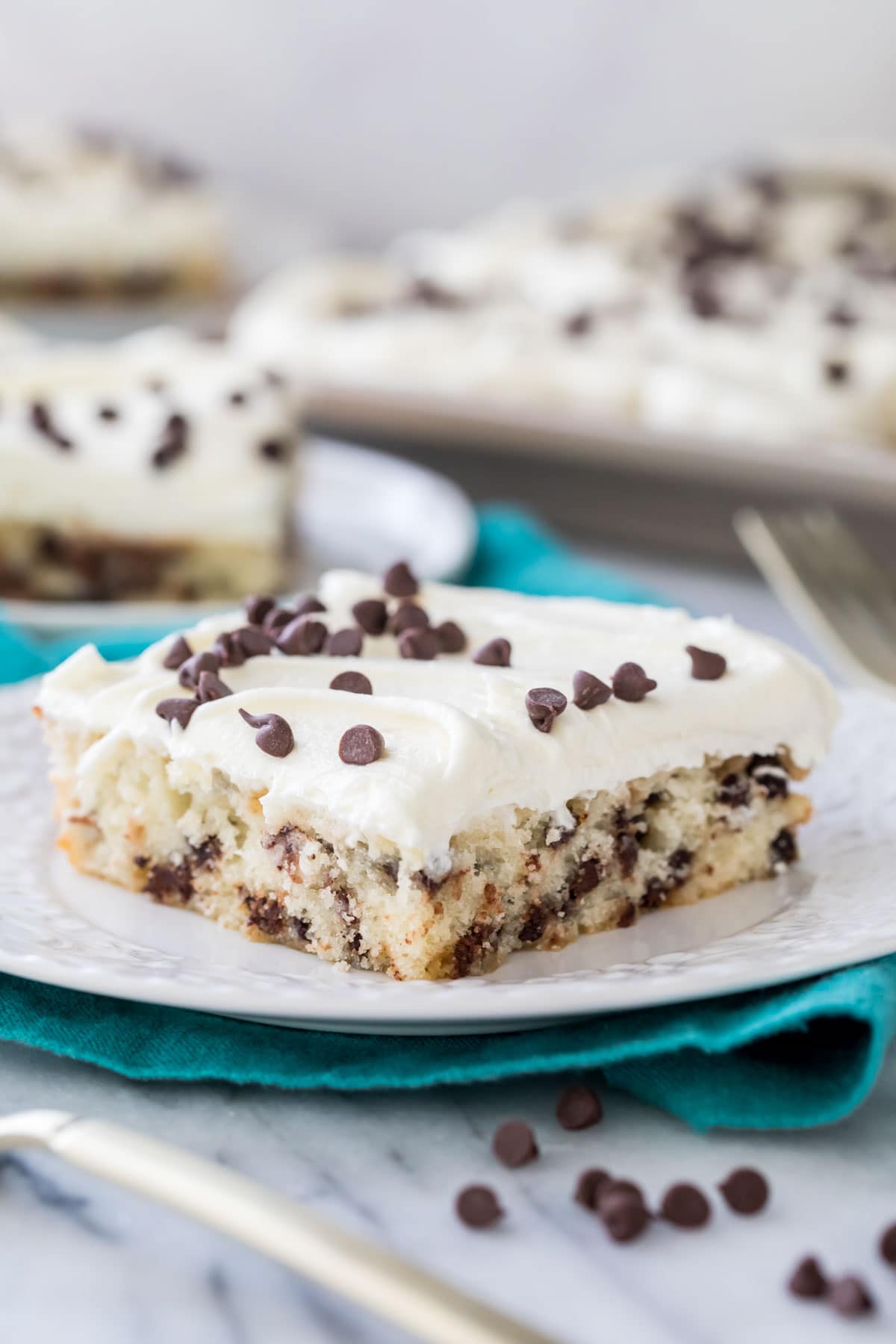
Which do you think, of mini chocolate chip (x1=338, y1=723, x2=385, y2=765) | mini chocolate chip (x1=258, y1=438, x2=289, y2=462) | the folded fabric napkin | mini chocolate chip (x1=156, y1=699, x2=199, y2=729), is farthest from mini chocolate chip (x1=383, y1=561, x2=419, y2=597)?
mini chocolate chip (x1=258, y1=438, x2=289, y2=462)

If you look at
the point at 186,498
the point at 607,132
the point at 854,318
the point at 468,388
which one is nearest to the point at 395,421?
the point at 468,388

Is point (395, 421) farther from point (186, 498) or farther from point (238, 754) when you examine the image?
point (238, 754)

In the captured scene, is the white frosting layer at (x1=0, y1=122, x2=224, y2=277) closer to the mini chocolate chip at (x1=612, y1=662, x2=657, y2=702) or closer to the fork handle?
the mini chocolate chip at (x1=612, y1=662, x2=657, y2=702)

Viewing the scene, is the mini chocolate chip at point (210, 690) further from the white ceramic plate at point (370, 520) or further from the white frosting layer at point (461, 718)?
the white ceramic plate at point (370, 520)

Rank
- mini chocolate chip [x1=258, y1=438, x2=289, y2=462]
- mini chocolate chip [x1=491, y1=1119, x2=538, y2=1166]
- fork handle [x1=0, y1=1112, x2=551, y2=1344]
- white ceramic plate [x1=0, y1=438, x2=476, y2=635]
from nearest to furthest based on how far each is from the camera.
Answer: fork handle [x1=0, y1=1112, x2=551, y2=1344] → mini chocolate chip [x1=491, y1=1119, x2=538, y2=1166] → white ceramic plate [x1=0, y1=438, x2=476, y2=635] → mini chocolate chip [x1=258, y1=438, x2=289, y2=462]

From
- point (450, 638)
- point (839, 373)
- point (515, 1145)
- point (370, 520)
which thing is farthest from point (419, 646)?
point (839, 373)

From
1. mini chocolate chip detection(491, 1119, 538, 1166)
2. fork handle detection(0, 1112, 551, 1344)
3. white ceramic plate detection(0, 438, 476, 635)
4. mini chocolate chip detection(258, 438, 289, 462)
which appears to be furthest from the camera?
mini chocolate chip detection(258, 438, 289, 462)

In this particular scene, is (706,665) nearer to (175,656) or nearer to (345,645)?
(345,645)
